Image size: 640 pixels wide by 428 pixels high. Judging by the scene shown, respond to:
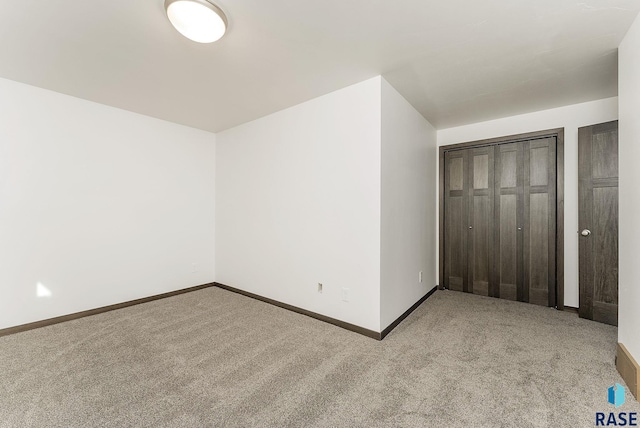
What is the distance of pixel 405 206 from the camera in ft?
10.0

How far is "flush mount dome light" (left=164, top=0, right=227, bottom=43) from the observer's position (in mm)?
1606

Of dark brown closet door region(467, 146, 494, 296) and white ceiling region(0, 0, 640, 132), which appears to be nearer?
white ceiling region(0, 0, 640, 132)

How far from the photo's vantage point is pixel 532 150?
338 centimetres

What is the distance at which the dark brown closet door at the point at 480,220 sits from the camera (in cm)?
366

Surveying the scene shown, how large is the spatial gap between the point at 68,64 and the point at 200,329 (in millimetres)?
2601

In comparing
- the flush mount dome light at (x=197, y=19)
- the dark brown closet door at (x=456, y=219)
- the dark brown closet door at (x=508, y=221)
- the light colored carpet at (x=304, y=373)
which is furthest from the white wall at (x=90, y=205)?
the dark brown closet door at (x=508, y=221)

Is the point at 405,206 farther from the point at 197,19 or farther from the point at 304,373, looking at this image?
the point at 197,19

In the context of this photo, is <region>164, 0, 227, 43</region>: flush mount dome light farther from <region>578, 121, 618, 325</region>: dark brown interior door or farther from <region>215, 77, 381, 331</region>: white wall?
<region>578, 121, 618, 325</region>: dark brown interior door

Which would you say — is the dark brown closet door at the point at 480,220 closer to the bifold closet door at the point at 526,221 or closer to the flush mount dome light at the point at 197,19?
the bifold closet door at the point at 526,221

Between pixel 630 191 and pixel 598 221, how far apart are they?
125 centimetres

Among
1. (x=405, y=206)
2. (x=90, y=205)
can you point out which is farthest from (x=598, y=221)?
(x=90, y=205)

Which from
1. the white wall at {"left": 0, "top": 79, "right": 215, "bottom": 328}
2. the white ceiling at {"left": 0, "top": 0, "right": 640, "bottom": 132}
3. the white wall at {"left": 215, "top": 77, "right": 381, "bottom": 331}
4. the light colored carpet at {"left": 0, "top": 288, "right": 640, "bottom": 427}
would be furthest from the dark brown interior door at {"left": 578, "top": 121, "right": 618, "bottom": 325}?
the white wall at {"left": 0, "top": 79, "right": 215, "bottom": 328}

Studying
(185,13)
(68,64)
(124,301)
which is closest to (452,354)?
(185,13)

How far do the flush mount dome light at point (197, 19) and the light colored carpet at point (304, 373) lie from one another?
2.30 meters
